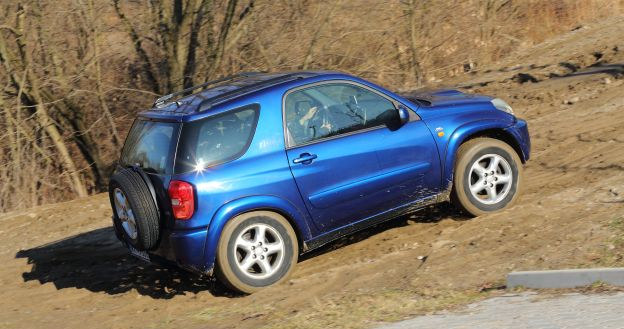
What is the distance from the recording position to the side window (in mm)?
7129

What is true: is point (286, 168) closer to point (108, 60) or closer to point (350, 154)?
point (350, 154)

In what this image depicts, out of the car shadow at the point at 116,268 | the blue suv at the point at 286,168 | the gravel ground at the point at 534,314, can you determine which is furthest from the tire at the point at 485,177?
the gravel ground at the point at 534,314

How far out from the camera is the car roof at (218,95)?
7.00 meters

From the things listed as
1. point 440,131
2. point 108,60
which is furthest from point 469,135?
point 108,60

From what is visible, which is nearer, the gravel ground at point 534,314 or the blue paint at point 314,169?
the gravel ground at point 534,314

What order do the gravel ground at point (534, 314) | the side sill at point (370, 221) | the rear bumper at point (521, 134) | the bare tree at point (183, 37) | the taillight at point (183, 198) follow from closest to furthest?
the gravel ground at point (534, 314) < the taillight at point (183, 198) < the side sill at point (370, 221) < the rear bumper at point (521, 134) < the bare tree at point (183, 37)

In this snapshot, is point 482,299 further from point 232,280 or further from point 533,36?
point 533,36

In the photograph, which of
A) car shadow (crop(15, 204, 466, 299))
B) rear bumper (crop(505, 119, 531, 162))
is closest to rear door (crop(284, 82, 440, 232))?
car shadow (crop(15, 204, 466, 299))

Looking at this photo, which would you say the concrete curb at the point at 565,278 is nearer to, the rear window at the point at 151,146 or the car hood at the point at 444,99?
the car hood at the point at 444,99

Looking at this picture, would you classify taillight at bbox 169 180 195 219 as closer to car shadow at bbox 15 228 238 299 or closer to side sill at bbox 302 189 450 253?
car shadow at bbox 15 228 238 299

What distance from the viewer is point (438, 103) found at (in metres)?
7.77

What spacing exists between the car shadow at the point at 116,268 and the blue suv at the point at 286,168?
1.59 ft

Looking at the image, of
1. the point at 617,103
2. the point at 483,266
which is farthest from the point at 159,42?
the point at 483,266

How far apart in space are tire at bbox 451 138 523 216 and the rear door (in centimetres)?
30
